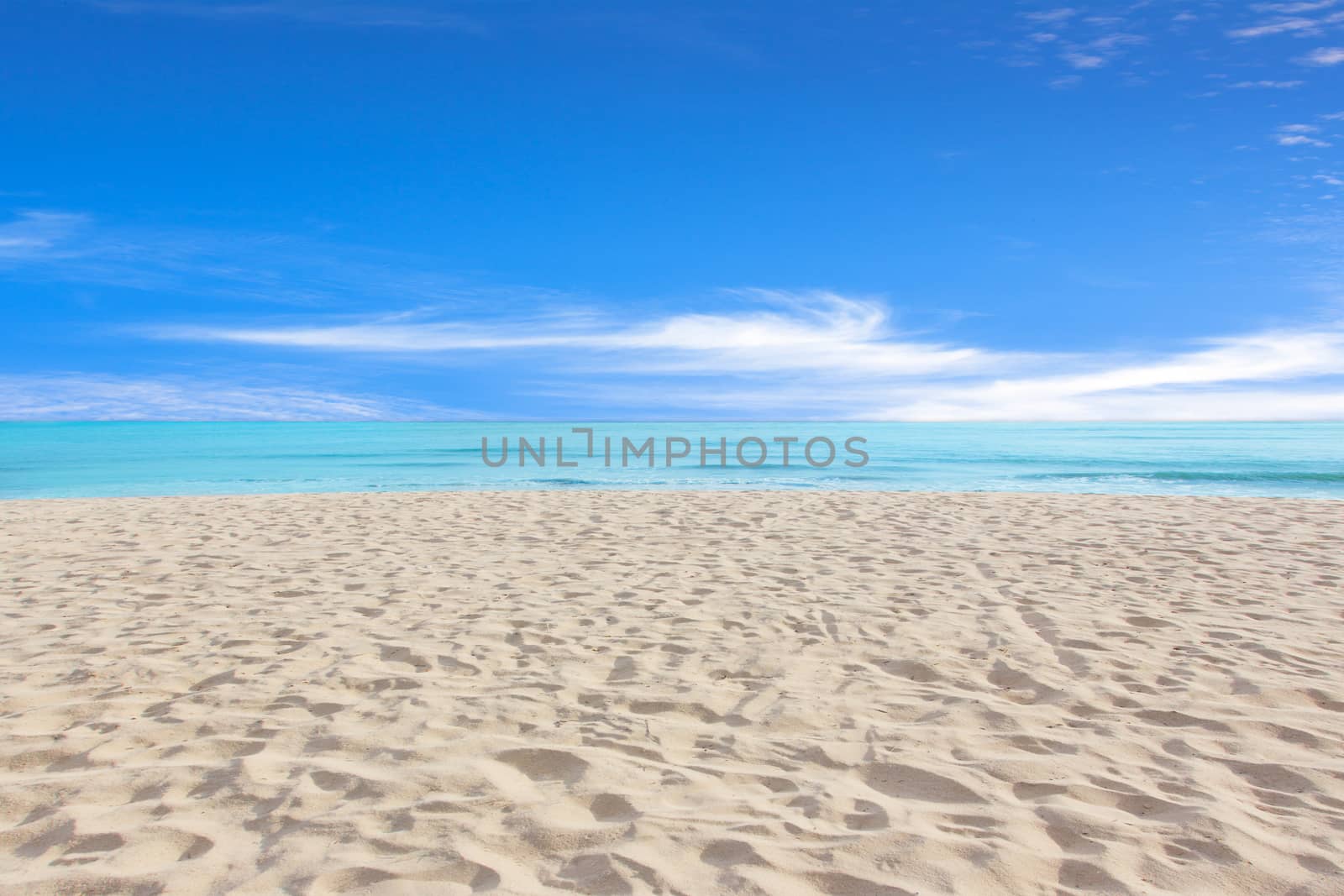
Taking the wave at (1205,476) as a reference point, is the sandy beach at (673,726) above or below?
below

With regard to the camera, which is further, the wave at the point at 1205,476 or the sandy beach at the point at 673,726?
the wave at the point at 1205,476

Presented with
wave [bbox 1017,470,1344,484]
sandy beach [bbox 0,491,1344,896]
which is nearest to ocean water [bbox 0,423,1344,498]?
wave [bbox 1017,470,1344,484]

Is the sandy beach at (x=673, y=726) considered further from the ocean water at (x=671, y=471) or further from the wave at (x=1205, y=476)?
the wave at (x=1205, y=476)

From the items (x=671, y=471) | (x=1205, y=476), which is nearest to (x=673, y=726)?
(x=671, y=471)

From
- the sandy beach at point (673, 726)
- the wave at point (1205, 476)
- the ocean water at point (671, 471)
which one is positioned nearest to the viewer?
the sandy beach at point (673, 726)

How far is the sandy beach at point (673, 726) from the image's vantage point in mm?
2906

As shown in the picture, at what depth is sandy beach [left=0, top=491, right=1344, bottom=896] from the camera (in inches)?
114

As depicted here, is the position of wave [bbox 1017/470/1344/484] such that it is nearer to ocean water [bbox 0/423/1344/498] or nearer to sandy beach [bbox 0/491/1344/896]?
ocean water [bbox 0/423/1344/498]

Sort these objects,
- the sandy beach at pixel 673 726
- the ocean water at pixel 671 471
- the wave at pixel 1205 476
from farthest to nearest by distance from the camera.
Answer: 1. the wave at pixel 1205 476
2. the ocean water at pixel 671 471
3. the sandy beach at pixel 673 726

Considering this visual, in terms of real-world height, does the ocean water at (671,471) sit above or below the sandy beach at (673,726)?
above

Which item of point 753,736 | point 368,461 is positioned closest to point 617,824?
point 753,736

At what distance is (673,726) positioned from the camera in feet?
13.3

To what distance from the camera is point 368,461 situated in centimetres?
3139

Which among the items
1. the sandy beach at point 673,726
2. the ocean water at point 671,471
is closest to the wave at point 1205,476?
the ocean water at point 671,471
